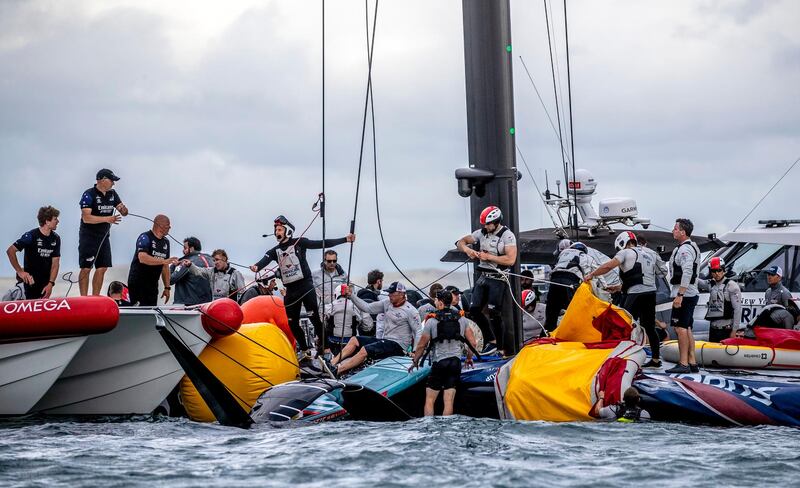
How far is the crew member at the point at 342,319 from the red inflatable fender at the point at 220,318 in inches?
107

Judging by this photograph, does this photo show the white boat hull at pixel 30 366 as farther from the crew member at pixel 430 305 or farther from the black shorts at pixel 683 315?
the black shorts at pixel 683 315

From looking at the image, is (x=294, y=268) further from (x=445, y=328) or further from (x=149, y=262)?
(x=445, y=328)

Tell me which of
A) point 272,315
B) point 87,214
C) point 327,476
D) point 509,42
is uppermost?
point 509,42

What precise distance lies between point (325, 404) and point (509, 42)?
504 cm

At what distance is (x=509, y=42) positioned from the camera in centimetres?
1350

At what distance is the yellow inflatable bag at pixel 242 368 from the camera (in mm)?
11672

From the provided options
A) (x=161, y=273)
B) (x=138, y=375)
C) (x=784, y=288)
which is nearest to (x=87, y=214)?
(x=161, y=273)

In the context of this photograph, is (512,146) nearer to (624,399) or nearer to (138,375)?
(624,399)

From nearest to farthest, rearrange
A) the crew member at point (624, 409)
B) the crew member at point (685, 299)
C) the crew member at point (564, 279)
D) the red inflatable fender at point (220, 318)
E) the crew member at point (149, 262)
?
the crew member at point (624, 409), the red inflatable fender at point (220, 318), the crew member at point (685, 299), the crew member at point (149, 262), the crew member at point (564, 279)

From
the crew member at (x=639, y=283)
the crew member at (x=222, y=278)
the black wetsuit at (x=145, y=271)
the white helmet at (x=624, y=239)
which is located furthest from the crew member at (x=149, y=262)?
the white helmet at (x=624, y=239)

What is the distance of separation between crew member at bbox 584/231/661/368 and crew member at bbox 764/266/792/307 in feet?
10.2

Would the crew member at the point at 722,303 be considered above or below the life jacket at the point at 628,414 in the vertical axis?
above

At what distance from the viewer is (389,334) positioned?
13445mm

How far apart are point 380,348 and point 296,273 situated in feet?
4.15
